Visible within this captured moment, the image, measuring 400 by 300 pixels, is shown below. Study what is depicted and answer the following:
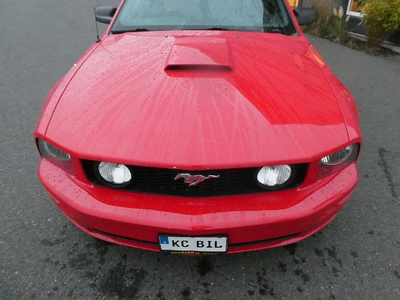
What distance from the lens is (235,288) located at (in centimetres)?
187

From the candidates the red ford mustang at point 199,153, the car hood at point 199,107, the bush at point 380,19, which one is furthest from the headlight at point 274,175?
the bush at point 380,19

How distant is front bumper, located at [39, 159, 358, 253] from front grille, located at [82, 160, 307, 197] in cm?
3

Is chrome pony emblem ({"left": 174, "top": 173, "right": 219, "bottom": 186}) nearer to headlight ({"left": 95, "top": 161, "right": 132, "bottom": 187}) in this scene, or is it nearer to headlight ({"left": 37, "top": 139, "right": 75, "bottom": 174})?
headlight ({"left": 95, "top": 161, "right": 132, "bottom": 187})

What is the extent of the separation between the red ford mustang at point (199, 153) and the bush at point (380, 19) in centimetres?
419

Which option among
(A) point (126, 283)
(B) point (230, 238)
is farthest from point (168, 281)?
(B) point (230, 238)

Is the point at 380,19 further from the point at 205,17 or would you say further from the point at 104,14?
the point at 104,14

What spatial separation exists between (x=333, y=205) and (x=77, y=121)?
1.33m

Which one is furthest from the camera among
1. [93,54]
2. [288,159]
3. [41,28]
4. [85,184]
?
[41,28]

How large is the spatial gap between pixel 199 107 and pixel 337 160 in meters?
0.75

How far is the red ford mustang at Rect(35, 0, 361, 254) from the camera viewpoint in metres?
1.49

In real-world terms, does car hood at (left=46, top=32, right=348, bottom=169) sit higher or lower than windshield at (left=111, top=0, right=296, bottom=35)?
lower

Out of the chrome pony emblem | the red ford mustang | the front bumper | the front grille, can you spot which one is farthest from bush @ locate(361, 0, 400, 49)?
A: the chrome pony emblem

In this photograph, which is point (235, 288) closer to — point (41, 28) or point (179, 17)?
point (179, 17)

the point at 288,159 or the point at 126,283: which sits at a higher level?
the point at 288,159
